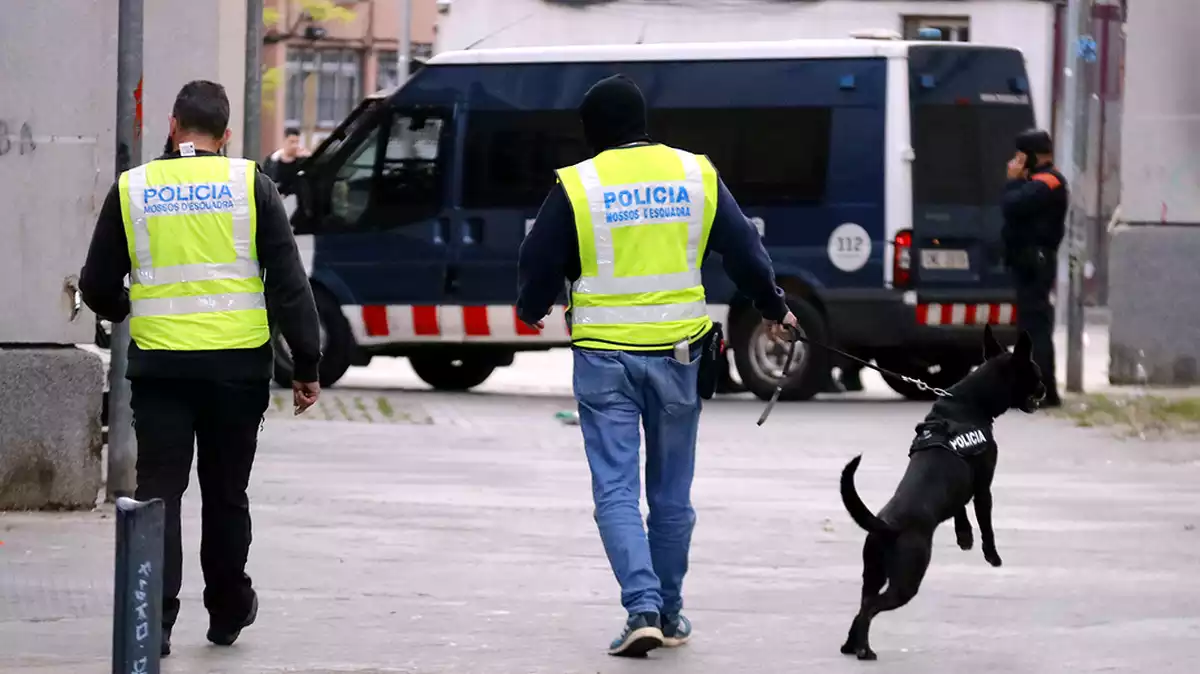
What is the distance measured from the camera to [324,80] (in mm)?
58625

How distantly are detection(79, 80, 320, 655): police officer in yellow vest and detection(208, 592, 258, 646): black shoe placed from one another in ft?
0.61

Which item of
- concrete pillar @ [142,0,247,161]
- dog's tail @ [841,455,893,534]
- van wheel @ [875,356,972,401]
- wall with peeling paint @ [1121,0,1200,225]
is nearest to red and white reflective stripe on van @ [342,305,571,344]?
van wheel @ [875,356,972,401]

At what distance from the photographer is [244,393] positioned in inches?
292

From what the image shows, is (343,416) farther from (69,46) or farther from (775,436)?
(69,46)

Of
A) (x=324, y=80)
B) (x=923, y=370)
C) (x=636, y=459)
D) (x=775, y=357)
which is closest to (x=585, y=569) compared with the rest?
(x=636, y=459)

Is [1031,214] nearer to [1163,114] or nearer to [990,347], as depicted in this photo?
[1163,114]

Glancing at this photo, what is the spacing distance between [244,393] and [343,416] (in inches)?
346

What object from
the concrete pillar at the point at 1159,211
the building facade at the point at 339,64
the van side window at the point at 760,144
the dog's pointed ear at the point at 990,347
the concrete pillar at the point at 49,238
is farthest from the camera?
the building facade at the point at 339,64

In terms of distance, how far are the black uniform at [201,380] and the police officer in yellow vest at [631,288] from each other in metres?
0.68

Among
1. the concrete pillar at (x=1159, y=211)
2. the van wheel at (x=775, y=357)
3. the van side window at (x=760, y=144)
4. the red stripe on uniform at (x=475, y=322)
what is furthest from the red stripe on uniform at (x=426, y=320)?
the concrete pillar at (x=1159, y=211)

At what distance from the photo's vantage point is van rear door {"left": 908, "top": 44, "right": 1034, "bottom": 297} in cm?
1811

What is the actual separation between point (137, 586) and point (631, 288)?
10.1 ft

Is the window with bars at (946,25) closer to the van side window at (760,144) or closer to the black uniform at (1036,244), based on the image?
the van side window at (760,144)

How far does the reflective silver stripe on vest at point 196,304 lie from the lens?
736 centimetres
